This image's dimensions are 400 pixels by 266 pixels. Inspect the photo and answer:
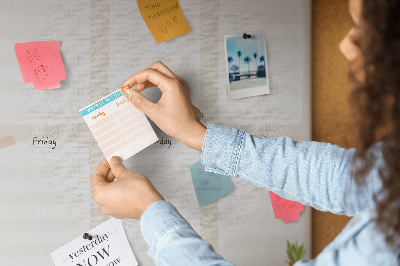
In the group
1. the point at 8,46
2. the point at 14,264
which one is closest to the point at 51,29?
the point at 8,46

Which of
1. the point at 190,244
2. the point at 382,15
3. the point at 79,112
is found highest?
the point at 382,15

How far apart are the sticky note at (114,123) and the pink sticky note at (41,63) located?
9 cm

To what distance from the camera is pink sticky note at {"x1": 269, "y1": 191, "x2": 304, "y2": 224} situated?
2.69ft

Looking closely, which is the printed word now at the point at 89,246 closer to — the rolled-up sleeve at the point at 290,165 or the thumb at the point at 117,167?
the thumb at the point at 117,167

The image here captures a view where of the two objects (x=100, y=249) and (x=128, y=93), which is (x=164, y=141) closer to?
(x=128, y=93)

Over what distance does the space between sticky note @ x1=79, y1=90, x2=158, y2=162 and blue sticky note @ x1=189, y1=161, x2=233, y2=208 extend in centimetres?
15

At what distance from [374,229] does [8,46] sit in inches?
27.3

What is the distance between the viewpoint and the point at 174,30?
0.74 meters

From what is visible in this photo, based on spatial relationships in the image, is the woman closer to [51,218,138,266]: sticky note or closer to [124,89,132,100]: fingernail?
[124,89,132,100]: fingernail

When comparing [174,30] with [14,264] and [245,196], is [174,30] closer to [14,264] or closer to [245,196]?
[245,196]

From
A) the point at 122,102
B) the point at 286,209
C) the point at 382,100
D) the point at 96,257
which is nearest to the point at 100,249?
the point at 96,257

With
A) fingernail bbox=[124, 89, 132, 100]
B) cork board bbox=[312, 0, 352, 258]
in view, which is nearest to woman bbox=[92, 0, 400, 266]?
fingernail bbox=[124, 89, 132, 100]

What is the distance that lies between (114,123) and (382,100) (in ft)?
1.54

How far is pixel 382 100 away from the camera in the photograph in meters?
0.39
